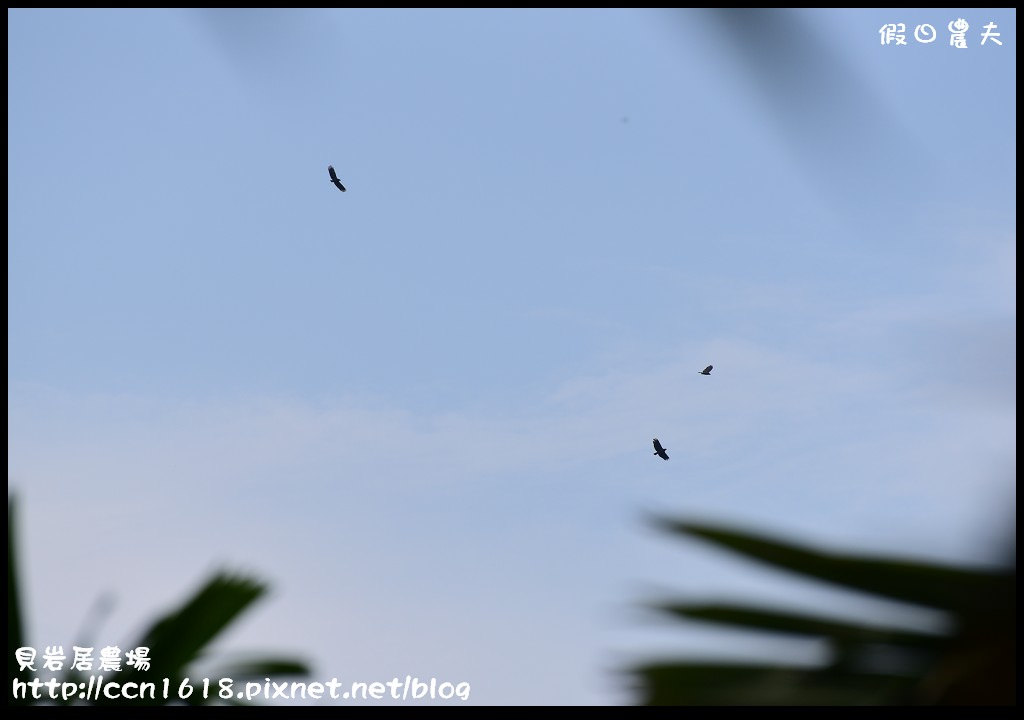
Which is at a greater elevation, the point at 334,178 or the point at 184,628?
the point at 334,178

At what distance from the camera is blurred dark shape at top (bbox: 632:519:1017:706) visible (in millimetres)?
2643

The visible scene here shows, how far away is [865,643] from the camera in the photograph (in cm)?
289

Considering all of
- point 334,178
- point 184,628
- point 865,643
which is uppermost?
point 334,178

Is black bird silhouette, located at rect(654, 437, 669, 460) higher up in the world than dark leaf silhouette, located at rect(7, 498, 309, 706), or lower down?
higher up

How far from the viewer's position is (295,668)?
25.4 ft

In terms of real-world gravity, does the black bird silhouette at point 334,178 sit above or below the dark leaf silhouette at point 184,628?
above

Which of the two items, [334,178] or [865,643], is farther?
[334,178]

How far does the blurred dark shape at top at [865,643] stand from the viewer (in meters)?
2.64

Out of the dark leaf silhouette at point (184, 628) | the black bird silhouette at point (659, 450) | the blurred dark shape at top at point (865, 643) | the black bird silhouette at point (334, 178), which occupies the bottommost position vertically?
the blurred dark shape at top at point (865, 643)

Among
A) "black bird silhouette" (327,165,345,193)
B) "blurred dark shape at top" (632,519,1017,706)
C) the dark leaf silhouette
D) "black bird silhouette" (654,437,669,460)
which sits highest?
"black bird silhouette" (327,165,345,193)

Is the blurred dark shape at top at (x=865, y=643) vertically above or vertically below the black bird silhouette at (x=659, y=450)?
below

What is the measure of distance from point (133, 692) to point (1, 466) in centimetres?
237

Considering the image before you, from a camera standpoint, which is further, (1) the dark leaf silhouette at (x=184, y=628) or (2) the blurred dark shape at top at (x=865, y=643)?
(1) the dark leaf silhouette at (x=184, y=628)
